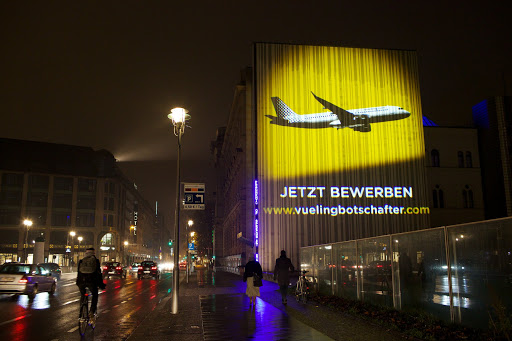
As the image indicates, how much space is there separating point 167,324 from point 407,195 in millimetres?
37475

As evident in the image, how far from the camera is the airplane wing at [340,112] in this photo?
4550 centimetres

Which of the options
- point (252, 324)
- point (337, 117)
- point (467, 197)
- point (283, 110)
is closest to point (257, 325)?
point (252, 324)

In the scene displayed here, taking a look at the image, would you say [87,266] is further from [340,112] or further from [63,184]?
[63,184]

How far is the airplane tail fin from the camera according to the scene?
145ft

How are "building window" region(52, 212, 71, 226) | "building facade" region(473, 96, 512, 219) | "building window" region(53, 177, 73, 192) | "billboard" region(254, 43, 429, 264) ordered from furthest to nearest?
"building window" region(53, 177, 73, 192) → "building window" region(52, 212, 71, 226) → "building facade" region(473, 96, 512, 219) → "billboard" region(254, 43, 429, 264)

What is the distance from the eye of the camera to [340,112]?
151 ft

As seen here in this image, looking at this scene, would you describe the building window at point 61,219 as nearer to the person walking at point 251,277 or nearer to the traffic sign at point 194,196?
the traffic sign at point 194,196

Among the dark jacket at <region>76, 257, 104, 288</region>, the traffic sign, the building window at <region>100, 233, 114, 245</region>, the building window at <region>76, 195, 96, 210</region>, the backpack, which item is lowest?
the dark jacket at <region>76, 257, 104, 288</region>

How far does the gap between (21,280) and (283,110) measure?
28.8 meters

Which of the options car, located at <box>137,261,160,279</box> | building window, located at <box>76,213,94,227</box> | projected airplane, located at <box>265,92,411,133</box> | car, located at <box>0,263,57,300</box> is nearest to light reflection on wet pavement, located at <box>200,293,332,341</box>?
car, located at <box>0,263,57,300</box>

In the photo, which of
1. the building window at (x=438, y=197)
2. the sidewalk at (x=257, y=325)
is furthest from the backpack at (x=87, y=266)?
the building window at (x=438, y=197)

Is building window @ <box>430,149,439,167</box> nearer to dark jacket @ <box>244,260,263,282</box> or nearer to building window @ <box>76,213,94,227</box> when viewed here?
dark jacket @ <box>244,260,263,282</box>

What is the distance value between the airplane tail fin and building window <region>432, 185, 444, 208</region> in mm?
19020

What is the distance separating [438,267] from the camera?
10.4m
